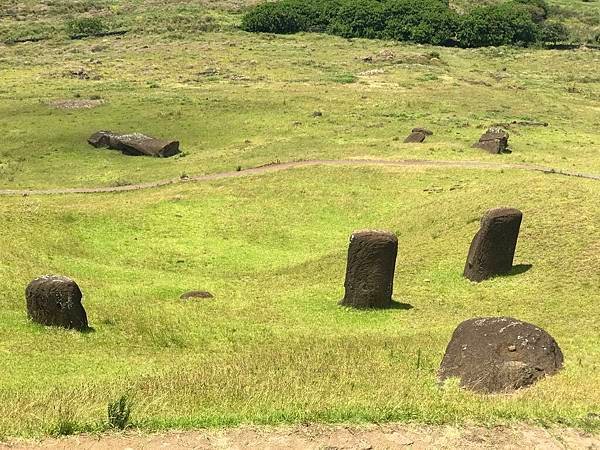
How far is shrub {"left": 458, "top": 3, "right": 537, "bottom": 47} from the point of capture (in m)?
124

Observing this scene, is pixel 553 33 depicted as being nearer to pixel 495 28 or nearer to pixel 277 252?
pixel 495 28

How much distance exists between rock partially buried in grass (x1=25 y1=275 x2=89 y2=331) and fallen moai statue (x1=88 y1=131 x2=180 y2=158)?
35.1 meters

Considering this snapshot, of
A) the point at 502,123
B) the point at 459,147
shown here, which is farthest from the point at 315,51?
the point at 459,147

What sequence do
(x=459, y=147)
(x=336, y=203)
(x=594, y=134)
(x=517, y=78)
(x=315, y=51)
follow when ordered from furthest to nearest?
(x=315, y=51) → (x=517, y=78) → (x=594, y=134) → (x=459, y=147) → (x=336, y=203)

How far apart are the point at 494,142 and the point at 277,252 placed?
2432 centimetres

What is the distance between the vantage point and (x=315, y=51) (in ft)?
370

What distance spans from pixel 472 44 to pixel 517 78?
32008 mm

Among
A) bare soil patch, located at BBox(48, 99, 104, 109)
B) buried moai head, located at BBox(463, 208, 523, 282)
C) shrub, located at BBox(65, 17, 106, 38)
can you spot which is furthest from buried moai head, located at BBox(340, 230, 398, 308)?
shrub, located at BBox(65, 17, 106, 38)

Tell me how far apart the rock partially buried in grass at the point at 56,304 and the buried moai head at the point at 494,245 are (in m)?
13.9

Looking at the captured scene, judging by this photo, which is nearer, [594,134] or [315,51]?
[594,134]

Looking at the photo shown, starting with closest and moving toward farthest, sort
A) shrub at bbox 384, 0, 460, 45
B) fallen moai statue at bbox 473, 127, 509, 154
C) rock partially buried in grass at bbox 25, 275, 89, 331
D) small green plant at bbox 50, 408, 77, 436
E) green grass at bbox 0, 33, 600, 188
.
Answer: small green plant at bbox 50, 408, 77, 436
rock partially buried in grass at bbox 25, 275, 89, 331
fallen moai statue at bbox 473, 127, 509, 154
green grass at bbox 0, 33, 600, 188
shrub at bbox 384, 0, 460, 45

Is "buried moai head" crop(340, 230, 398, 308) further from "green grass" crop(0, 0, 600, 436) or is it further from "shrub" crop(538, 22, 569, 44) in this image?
"shrub" crop(538, 22, 569, 44)

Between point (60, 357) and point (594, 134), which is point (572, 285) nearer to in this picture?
point (60, 357)

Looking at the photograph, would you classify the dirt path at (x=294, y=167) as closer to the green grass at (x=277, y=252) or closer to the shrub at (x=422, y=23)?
the green grass at (x=277, y=252)
